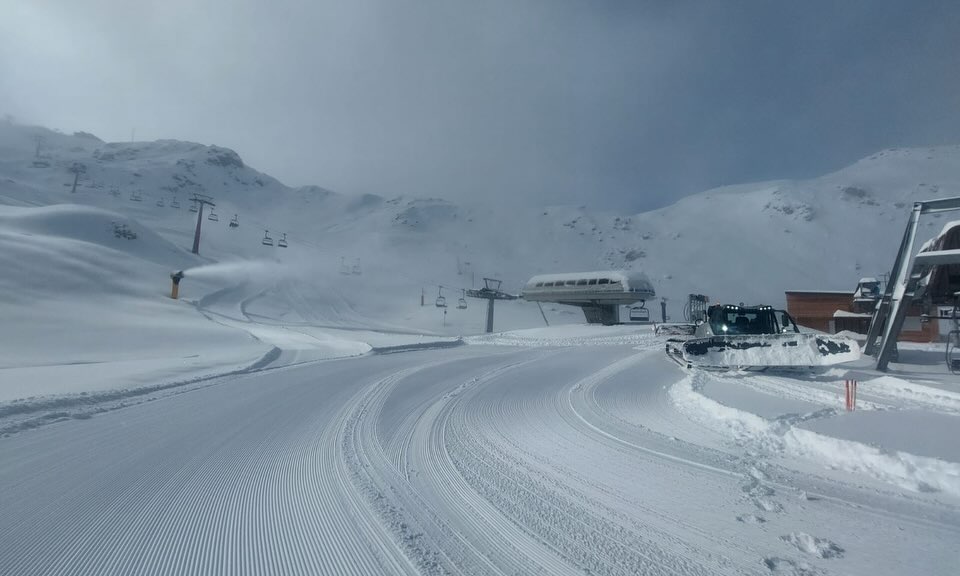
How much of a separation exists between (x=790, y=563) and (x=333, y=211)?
140 meters

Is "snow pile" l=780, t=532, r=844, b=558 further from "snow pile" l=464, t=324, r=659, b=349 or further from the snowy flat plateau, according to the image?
"snow pile" l=464, t=324, r=659, b=349

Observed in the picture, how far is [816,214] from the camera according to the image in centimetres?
12381

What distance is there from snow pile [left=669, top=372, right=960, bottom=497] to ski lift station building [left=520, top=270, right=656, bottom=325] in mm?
34054

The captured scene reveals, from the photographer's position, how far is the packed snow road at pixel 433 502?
9.48 ft

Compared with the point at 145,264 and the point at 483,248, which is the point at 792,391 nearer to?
the point at 145,264

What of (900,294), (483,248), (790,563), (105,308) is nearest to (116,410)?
(790,563)

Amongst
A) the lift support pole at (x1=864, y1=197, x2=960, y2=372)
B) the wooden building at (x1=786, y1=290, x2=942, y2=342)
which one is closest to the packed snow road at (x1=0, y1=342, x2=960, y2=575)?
the lift support pole at (x1=864, y1=197, x2=960, y2=372)

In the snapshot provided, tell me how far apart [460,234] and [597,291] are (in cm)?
7284

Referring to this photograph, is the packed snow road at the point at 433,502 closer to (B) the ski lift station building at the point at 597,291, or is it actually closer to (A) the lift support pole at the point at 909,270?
(A) the lift support pole at the point at 909,270

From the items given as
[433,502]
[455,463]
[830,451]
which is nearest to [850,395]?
[830,451]

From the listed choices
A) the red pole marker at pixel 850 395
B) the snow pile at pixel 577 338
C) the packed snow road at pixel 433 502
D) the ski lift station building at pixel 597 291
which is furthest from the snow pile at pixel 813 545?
the ski lift station building at pixel 597 291

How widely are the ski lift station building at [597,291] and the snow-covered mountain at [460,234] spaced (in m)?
10.3

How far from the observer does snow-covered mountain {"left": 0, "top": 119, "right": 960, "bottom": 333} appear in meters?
60.3

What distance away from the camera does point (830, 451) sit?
15.9ft
